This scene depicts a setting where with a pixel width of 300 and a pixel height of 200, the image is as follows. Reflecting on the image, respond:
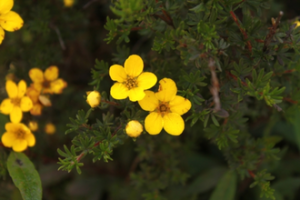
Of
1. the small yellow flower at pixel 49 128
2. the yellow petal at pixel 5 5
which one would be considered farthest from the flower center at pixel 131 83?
the small yellow flower at pixel 49 128

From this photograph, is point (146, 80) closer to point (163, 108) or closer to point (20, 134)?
point (163, 108)

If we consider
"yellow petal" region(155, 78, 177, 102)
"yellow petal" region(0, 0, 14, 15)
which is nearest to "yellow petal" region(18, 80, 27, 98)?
"yellow petal" region(0, 0, 14, 15)

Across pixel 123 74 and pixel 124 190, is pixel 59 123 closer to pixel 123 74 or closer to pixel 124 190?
pixel 124 190

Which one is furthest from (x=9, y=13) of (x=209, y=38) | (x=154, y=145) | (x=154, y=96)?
(x=154, y=145)

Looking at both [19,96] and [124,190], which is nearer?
[19,96]

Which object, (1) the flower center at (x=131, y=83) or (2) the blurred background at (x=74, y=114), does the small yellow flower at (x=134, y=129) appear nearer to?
(1) the flower center at (x=131, y=83)

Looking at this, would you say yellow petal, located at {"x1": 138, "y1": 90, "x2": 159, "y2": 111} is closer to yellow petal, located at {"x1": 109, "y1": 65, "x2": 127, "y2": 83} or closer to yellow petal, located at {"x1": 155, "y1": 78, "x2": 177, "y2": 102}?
yellow petal, located at {"x1": 155, "y1": 78, "x2": 177, "y2": 102}

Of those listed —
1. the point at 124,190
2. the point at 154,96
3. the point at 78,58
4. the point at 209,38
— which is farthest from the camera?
the point at 78,58
